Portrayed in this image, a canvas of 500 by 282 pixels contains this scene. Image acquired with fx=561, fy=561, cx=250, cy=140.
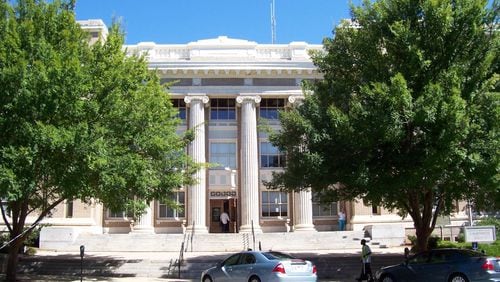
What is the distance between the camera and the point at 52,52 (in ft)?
57.3

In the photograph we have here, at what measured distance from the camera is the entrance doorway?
128 feet

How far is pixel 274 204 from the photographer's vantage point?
39.0m

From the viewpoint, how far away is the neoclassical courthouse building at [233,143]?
37031 mm

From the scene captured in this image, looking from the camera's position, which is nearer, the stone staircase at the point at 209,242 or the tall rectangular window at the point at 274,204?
the stone staircase at the point at 209,242

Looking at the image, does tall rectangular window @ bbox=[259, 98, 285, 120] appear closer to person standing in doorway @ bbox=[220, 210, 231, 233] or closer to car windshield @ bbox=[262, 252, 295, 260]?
person standing in doorway @ bbox=[220, 210, 231, 233]

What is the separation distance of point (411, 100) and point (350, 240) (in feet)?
54.6

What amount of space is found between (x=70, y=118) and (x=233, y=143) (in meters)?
22.8

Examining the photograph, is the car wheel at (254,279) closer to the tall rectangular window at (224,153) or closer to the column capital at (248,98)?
the column capital at (248,98)

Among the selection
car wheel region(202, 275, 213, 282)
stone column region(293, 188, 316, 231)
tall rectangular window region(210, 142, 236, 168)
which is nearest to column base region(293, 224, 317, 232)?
stone column region(293, 188, 316, 231)

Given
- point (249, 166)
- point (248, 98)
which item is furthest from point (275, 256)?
point (248, 98)

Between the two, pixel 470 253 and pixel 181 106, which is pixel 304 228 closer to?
pixel 181 106

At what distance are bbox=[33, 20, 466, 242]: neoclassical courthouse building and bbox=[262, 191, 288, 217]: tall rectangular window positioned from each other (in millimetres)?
69

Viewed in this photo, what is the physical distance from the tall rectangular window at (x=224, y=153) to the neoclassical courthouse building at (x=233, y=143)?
7cm

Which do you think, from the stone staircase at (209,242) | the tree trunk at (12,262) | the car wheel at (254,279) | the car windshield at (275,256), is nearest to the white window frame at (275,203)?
the stone staircase at (209,242)
